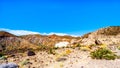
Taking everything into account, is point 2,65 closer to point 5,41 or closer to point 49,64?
point 49,64

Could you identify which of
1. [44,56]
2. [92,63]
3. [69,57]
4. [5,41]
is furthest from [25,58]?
[5,41]

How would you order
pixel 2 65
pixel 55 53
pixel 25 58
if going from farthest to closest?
pixel 55 53
pixel 25 58
pixel 2 65

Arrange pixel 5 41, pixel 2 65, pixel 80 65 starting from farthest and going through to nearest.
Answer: pixel 5 41
pixel 80 65
pixel 2 65

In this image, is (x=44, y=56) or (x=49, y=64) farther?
(x=44, y=56)

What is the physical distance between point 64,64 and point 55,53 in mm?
2436

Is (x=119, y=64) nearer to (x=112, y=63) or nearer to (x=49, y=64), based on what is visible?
(x=112, y=63)

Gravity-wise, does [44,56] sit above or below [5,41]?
below

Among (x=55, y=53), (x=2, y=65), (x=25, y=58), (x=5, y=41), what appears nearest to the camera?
(x=2, y=65)

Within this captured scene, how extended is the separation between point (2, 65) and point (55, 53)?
157 inches

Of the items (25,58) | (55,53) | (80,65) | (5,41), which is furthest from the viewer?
(5,41)

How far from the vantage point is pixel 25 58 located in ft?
49.9

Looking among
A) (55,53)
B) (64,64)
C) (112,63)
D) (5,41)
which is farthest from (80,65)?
(5,41)

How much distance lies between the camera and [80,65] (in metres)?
13.9

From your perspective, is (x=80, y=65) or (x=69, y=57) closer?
(x=80, y=65)
